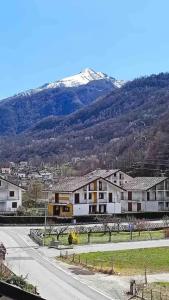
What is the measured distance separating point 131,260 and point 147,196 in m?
58.1

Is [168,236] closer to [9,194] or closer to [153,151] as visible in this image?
[9,194]

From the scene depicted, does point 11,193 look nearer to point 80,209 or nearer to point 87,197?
point 80,209

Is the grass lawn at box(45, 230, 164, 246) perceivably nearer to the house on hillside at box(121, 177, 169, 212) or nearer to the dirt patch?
the dirt patch

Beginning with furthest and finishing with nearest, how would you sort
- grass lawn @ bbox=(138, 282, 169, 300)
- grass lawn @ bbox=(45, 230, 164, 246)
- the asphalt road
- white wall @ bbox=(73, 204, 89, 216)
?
white wall @ bbox=(73, 204, 89, 216) → grass lawn @ bbox=(45, 230, 164, 246) → the asphalt road → grass lawn @ bbox=(138, 282, 169, 300)

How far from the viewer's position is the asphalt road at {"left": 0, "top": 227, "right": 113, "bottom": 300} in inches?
1118

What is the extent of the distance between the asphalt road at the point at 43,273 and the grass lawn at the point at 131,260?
125 inches

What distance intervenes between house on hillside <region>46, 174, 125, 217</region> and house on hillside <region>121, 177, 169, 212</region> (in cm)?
516

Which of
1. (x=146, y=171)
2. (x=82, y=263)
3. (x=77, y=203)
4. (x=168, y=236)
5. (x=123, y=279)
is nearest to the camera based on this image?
(x=123, y=279)

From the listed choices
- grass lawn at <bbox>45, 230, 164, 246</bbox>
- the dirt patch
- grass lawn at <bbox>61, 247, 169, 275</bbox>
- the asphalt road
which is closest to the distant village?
grass lawn at <bbox>45, 230, 164, 246</bbox>

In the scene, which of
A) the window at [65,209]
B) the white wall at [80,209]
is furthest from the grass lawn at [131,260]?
the window at [65,209]

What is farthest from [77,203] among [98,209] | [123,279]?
[123,279]

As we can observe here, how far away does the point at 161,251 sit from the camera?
48.3m

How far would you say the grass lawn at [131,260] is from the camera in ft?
123

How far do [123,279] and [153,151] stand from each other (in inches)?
5574
